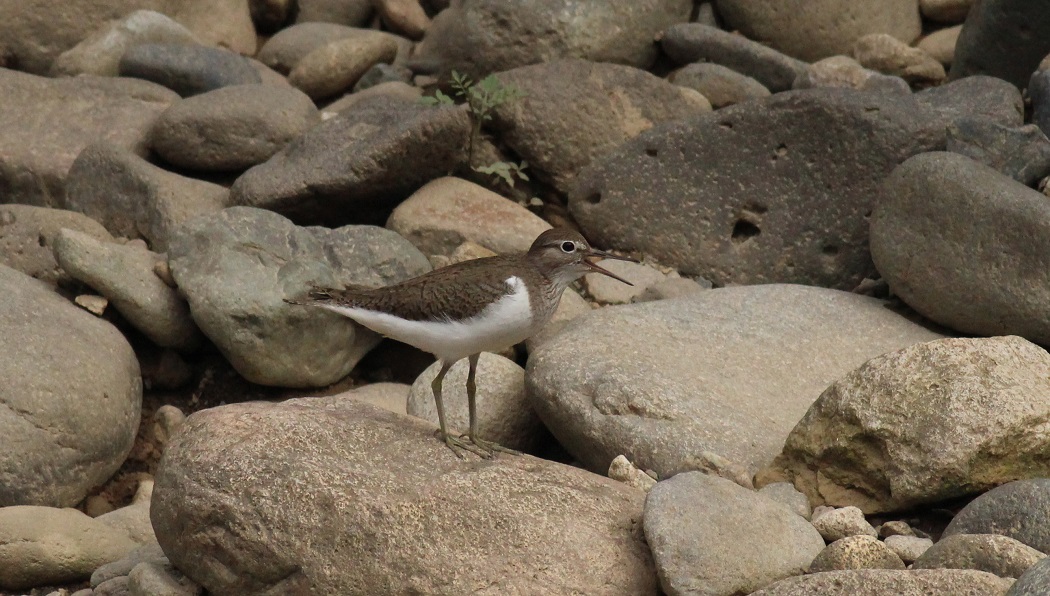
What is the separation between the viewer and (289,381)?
9.87 m

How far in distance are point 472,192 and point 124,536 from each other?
14.6 ft

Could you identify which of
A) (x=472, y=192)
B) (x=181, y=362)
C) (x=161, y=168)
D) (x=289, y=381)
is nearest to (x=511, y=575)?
(x=289, y=381)

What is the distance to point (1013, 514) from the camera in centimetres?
641

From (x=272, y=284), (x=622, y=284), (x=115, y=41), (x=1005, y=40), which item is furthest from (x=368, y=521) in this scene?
(x=115, y=41)

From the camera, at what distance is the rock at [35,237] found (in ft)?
32.9

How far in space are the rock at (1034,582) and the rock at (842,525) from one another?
1.69 m

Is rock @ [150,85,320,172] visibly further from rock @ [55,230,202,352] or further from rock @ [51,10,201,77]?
rock @ [51,10,201,77]

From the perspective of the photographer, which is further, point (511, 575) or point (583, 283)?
point (583, 283)

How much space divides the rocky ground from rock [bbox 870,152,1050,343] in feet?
0.08

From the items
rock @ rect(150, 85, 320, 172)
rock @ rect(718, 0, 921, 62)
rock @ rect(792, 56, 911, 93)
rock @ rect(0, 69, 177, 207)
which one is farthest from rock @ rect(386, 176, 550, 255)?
rock @ rect(718, 0, 921, 62)

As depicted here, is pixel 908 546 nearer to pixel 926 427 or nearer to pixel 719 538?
pixel 926 427

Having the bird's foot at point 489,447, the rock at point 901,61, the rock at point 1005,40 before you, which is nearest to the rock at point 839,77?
the rock at point 901,61

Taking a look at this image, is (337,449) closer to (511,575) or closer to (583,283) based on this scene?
(511,575)

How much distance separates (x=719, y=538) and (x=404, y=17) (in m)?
10.0
